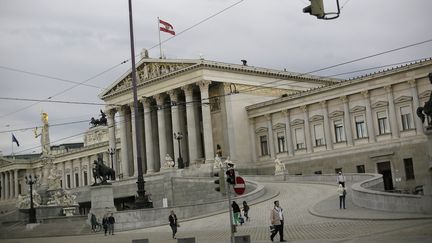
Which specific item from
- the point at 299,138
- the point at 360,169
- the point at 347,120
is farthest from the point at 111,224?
the point at 299,138

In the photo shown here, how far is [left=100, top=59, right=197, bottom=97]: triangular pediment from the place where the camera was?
73988mm

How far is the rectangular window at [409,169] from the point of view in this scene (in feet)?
187

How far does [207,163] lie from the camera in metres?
67.7

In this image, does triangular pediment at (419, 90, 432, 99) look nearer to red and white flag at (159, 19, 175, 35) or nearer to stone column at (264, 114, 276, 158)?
stone column at (264, 114, 276, 158)

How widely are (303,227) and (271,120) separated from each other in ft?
149

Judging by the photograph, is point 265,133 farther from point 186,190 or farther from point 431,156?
point 431,156

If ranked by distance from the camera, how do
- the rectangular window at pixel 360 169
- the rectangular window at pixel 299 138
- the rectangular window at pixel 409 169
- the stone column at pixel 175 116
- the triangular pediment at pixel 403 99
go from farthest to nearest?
1. the stone column at pixel 175 116
2. the rectangular window at pixel 299 138
3. the rectangular window at pixel 360 169
4. the triangular pediment at pixel 403 99
5. the rectangular window at pixel 409 169

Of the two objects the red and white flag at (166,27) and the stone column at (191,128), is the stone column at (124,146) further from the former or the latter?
the red and white flag at (166,27)

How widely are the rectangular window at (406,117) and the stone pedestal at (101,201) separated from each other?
1260 inches

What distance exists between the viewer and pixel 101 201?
129ft

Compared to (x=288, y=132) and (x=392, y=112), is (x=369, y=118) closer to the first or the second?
(x=392, y=112)

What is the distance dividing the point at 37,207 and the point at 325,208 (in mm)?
33291

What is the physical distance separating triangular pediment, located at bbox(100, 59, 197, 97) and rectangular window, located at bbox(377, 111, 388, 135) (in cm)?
2285

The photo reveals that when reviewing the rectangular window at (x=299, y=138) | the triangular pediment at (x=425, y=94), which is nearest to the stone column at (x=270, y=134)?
the rectangular window at (x=299, y=138)
